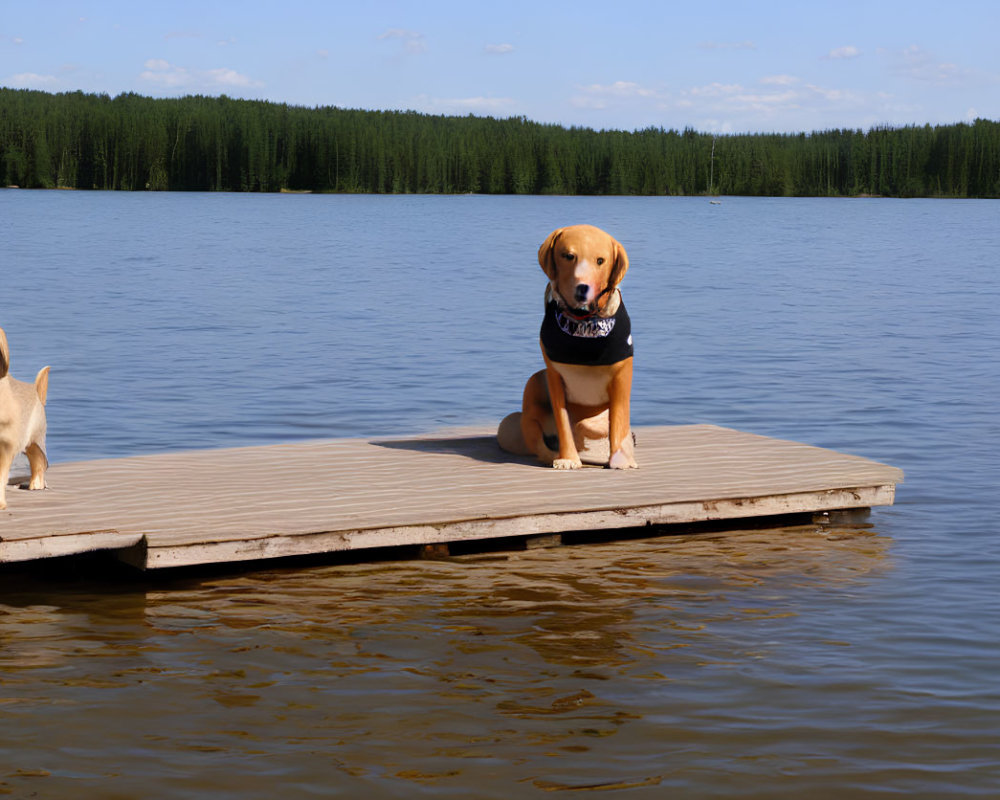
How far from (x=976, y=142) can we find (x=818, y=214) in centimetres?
3390

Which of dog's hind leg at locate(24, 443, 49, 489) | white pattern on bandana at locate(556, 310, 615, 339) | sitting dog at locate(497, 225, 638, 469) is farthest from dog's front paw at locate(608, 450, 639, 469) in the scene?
dog's hind leg at locate(24, 443, 49, 489)

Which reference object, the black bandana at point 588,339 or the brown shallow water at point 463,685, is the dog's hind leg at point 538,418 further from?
the brown shallow water at point 463,685

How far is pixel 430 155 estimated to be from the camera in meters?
120

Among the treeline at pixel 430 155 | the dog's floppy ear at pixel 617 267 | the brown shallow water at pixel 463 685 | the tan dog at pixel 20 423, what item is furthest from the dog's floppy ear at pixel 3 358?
the treeline at pixel 430 155

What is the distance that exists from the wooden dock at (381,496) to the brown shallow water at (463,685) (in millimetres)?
338

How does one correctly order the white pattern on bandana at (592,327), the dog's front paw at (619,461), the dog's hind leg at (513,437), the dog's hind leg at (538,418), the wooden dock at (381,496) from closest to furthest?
the wooden dock at (381,496) → the white pattern on bandana at (592,327) → the dog's front paw at (619,461) → the dog's hind leg at (538,418) → the dog's hind leg at (513,437)

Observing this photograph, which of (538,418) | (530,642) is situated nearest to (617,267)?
(538,418)

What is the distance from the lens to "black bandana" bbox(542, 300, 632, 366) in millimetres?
8977

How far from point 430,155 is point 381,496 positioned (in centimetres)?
11395

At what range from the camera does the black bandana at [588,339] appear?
8977 mm

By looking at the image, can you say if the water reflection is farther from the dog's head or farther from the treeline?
the treeline

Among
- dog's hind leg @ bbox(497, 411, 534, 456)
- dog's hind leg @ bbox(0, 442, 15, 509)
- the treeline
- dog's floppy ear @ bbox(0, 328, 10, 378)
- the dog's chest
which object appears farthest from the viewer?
the treeline

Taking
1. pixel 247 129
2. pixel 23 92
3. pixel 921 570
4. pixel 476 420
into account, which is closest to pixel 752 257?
pixel 476 420

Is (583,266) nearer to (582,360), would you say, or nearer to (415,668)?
(582,360)
